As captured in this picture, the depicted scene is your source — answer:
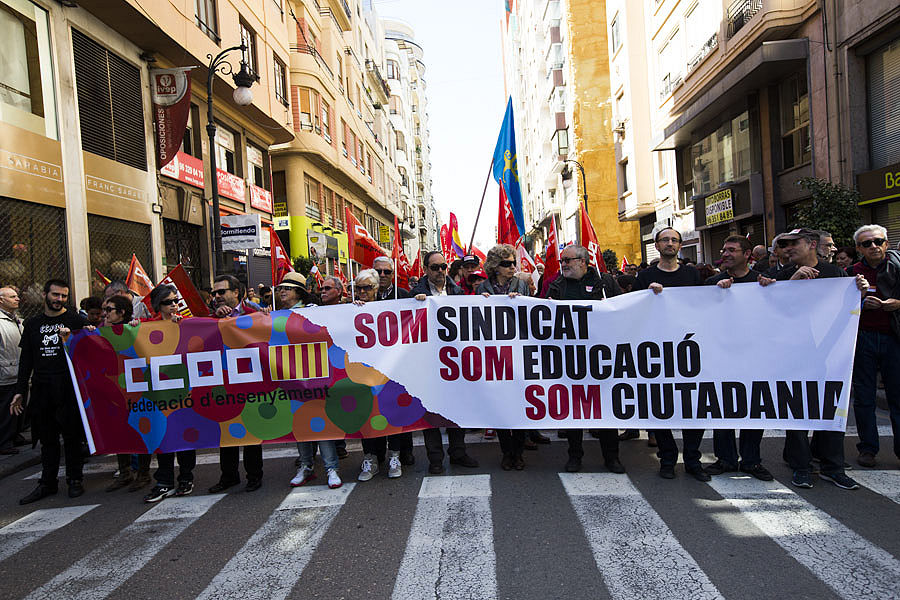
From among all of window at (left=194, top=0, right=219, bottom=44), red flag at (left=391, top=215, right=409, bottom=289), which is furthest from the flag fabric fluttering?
window at (left=194, top=0, right=219, bottom=44)

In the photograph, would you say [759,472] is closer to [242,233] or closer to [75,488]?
[75,488]

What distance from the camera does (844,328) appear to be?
514 cm

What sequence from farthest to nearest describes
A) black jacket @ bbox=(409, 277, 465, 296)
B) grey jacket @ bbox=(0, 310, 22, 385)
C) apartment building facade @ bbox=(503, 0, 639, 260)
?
apartment building facade @ bbox=(503, 0, 639, 260)
grey jacket @ bbox=(0, 310, 22, 385)
black jacket @ bbox=(409, 277, 465, 296)

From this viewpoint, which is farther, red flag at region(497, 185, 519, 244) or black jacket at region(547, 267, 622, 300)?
red flag at region(497, 185, 519, 244)

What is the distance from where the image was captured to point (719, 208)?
65.4ft

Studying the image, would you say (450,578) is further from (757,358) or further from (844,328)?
(844,328)

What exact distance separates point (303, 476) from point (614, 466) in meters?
2.71

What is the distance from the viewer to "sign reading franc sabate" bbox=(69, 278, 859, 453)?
5.38 meters

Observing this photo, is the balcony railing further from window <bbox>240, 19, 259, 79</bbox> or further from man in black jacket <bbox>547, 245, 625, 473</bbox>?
window <bbox>240, 19, 259, 79</bbox>

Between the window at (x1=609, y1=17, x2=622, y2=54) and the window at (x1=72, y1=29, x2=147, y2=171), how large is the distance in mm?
22140

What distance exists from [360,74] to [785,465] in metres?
39.5

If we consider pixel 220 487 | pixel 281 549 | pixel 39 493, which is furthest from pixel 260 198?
pixel 281 549

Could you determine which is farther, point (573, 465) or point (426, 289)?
point (426, 289)

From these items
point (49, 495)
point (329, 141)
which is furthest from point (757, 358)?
point (329, 141)
